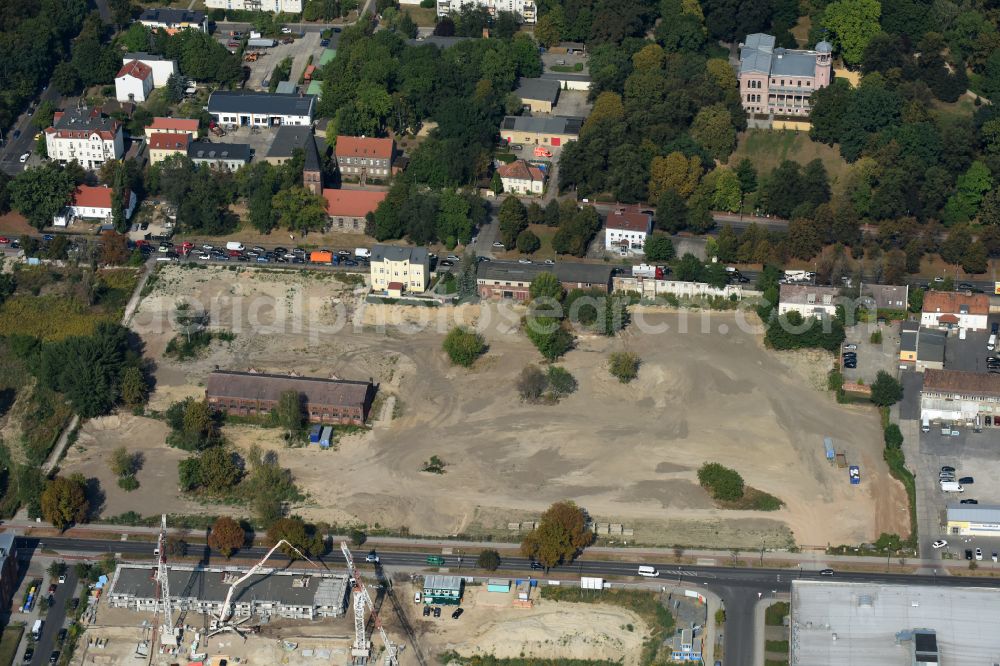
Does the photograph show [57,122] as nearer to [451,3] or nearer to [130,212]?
[130,212]

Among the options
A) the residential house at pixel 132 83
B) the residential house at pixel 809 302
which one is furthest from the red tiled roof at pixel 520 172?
the residential house at pixel 132 83

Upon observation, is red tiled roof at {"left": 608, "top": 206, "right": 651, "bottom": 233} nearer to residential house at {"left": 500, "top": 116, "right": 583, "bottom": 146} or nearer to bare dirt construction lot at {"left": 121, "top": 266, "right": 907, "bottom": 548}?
bare dirt construction lot at {"left": 121, "top": 266, "right": 907, "bottom": 548}

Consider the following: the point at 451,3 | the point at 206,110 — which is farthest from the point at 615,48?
the point at 206,110

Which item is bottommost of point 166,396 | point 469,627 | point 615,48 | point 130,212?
point 469,627

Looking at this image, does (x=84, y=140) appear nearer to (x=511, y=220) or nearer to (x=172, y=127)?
(x=172, y=127)

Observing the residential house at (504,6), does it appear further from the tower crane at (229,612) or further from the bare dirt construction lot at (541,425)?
the tower crane at (229,612)

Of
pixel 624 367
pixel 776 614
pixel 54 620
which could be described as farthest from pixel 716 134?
pixel 54 620
